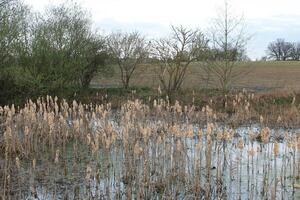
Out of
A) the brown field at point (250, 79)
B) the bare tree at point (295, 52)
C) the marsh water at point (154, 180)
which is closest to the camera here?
the marsh water at point (154, 180)

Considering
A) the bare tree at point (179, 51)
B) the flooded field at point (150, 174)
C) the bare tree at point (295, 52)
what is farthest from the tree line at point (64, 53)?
the bare tree at point (295, 52)

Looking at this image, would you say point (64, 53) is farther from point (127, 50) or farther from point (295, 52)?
point (295, 52)

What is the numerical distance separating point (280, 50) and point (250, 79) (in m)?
47.3

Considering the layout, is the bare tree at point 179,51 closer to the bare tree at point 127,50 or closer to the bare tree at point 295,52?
the bare tree at point 127,50

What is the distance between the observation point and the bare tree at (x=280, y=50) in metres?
88.0

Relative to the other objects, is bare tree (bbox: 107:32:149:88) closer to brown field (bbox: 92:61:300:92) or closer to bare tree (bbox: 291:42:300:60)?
brown field (bbox: 92:61:300:92)

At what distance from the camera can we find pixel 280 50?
89000mm

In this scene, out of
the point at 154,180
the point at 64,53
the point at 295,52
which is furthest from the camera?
the point at 295,52

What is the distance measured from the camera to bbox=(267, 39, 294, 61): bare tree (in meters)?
88.0

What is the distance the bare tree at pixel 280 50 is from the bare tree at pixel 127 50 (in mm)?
60972

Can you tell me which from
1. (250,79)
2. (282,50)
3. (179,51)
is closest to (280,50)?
(282,50)

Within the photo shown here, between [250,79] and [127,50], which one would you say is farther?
[250,79]

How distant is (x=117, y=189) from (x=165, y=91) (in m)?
19.9

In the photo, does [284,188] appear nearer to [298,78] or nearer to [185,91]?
[185,91]
